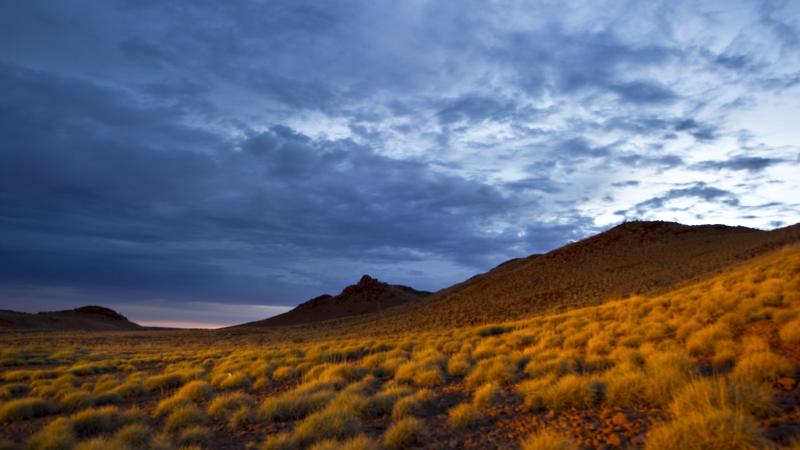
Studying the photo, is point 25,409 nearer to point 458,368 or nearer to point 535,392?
point 458,368

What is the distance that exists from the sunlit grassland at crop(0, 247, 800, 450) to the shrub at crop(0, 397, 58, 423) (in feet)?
0.08

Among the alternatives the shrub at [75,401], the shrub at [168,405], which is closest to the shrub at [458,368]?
the shrub at [168,405]

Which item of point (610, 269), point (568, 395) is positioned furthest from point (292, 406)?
point (610, 269)

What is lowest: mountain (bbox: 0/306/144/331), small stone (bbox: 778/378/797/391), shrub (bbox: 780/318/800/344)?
small stone (bbox: 778/378/797/391)

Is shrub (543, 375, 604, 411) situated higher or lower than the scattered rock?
higher

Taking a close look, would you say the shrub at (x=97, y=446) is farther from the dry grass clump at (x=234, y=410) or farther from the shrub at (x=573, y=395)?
the shrub at (x=573, y=395)

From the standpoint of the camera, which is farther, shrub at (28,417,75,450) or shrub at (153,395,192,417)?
shrub at (153,395,192,417)

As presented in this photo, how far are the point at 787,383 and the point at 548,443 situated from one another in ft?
13.4

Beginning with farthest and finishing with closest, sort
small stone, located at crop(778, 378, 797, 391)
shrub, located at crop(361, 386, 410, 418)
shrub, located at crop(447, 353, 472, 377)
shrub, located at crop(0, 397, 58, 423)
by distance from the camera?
shrub, located at crop(447, 353, 472, 377)
shrub, located at crop(0, 397, 58, 423)
shrub, located at crop(361, 386, 410, 418)
small stone, located at crop(778, 378, 797, 391)

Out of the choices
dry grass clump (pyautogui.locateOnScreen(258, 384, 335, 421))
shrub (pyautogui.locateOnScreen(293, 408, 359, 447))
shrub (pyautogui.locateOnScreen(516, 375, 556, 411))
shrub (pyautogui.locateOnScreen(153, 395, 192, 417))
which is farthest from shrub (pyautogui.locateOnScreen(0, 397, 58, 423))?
shrub (pyautogui.locateOnScreen(516, 375, 556, 411))

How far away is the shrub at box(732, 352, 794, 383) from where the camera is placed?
7.45m

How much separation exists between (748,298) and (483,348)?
7.90 meters

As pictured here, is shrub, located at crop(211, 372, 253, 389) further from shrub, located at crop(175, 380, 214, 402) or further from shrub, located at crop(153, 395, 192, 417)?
shrub, located at crop(153, 395, 192, 417)

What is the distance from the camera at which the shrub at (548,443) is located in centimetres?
574
